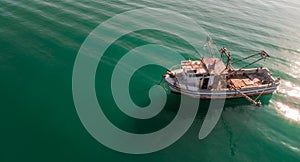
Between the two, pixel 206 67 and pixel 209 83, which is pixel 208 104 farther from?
pixel 206 67

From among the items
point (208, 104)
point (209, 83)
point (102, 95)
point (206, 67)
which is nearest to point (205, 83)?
point (209, 83)

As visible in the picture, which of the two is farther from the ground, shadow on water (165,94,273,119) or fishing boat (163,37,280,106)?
fishing boat (163,37,280,106)

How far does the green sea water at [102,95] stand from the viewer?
32969 millimetres

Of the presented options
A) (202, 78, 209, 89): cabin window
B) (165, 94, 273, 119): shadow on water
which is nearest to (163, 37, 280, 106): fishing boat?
(202, 78, 209, 89): cabin window

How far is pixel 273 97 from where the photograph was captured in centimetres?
4672

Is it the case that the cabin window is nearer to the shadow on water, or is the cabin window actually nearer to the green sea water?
the shadow on water

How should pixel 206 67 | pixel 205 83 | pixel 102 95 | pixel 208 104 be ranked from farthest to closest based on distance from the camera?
pixel 208 104 < pixel 205 83 < pixel 102 95 < pixel 206 67

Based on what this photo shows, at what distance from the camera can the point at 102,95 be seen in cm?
4162

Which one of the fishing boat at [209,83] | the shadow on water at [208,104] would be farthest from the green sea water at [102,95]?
the fishing boat at [209,83]

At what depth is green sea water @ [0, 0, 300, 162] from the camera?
3297cm

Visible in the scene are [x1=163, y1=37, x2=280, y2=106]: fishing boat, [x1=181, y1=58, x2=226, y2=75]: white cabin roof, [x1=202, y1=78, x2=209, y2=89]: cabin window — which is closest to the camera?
[x1=181, y1=58, x2=226, y2=75]: white cabin roof

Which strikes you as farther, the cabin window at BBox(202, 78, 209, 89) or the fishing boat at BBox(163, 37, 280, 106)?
the cabin window at BBox(202, 78, 209, 89)

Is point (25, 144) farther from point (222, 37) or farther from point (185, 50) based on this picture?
point (222, 37)

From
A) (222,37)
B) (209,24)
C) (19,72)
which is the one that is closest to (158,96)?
(19,72)
